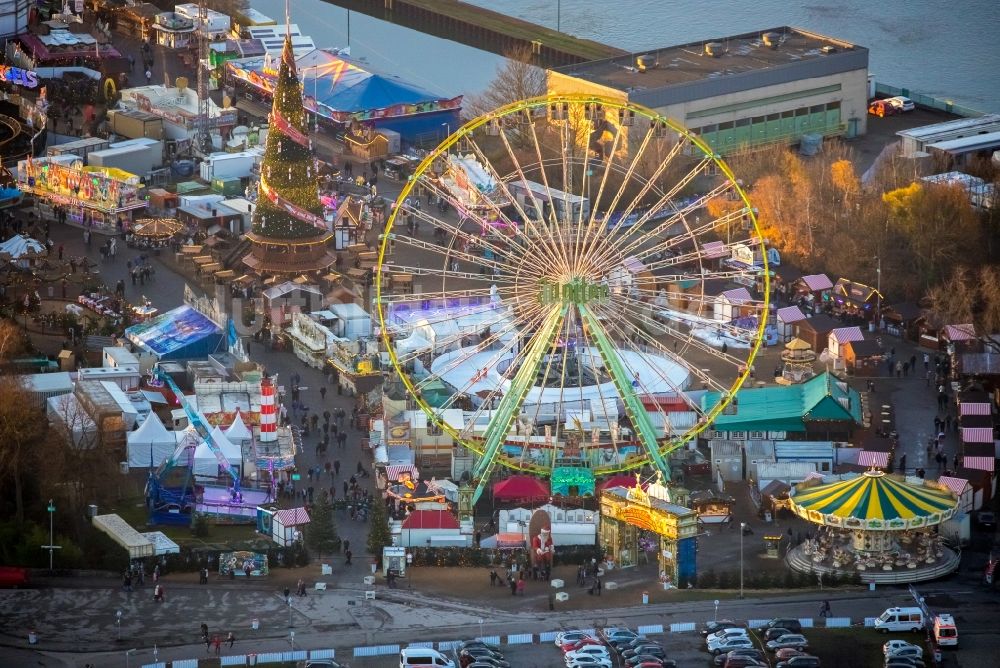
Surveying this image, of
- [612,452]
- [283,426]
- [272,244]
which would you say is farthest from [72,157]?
[612,452]

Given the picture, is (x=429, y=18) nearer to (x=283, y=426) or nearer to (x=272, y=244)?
(x=272, y=244)

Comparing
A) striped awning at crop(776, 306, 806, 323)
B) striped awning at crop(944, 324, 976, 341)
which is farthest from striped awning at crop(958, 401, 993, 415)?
striped awning at crop(776, 306, 806, 323)

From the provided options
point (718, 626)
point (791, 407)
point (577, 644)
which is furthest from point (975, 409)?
point (577, 644)

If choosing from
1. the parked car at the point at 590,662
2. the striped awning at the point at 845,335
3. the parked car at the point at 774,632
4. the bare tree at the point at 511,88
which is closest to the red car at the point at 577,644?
the parked car at the point at 590,662

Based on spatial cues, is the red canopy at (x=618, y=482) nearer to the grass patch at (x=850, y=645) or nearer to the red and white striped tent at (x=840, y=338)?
the grass patch at (x=850, y=645)

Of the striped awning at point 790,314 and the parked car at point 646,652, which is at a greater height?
the striped awning at point 790,314
